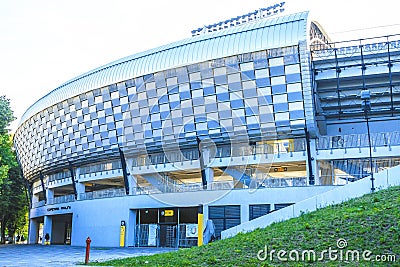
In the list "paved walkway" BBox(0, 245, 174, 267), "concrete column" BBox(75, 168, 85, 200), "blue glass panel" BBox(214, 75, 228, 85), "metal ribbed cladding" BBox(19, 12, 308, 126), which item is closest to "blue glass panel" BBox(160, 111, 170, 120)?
"metal ribbed cladding" BBox(19, 12, 308, 126)

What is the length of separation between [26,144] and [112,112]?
820 inches

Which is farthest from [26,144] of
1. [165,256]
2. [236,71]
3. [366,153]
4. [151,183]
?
[165,256]

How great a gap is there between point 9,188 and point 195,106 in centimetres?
2345

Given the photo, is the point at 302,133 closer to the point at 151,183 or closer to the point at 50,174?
the point at 151,183

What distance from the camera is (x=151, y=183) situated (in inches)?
1713

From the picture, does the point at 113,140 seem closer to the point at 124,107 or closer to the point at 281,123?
the point at 124,107

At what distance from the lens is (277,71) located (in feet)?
123

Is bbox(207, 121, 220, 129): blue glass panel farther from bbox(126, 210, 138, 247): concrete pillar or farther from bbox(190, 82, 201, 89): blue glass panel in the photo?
bbox(126, 210, 138, 247): concrete pillar

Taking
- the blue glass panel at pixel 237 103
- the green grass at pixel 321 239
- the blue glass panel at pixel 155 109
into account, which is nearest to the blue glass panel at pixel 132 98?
the blue glass panel at pixel 155 109

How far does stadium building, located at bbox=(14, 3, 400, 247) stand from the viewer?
36375mm

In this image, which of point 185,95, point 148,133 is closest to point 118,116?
point 148,133

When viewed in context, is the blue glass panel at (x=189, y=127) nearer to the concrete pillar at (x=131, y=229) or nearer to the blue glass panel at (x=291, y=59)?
the concrete pillar at (x=131, y=229)

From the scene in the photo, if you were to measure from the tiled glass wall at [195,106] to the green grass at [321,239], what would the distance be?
67.1 feet

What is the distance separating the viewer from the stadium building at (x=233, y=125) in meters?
36.4
